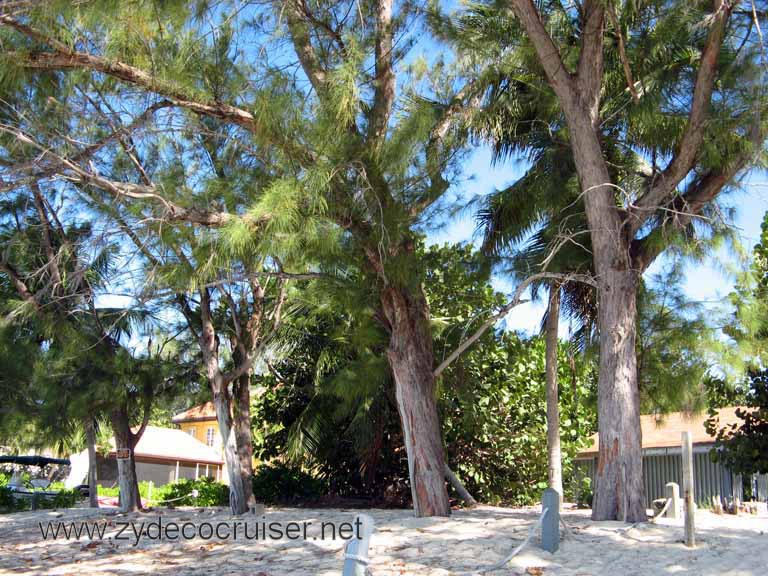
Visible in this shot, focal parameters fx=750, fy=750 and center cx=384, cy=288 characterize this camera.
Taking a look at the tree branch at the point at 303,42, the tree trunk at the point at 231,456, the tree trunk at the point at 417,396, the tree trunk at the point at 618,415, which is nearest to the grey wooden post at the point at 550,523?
the tree trunk at the point at 618,415

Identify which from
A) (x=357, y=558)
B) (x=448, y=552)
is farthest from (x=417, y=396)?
(x=357, y=558)

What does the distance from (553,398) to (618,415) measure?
2.90 meters

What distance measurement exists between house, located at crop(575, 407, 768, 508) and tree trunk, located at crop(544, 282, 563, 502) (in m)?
4.40

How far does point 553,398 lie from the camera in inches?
448

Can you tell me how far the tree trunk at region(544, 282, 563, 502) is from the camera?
36.7 ft

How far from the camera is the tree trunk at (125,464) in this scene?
44.2 ft

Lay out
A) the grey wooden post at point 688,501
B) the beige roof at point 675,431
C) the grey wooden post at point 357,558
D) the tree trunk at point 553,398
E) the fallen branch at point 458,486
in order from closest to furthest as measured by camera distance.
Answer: the grey wooden post at point 357,558
the grey wooden post at point 688,501
the fallen branch at point 458,486
the tree trunk at point 553,398
the beige roof at point 675,431

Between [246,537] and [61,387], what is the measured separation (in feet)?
16.1

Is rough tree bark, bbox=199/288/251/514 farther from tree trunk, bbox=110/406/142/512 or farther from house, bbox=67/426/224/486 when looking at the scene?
house, bbox=67/426/224/486

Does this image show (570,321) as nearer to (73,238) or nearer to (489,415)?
(489,415)

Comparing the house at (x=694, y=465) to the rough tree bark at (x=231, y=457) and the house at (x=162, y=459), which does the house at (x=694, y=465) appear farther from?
the house at (x=162, y=459)

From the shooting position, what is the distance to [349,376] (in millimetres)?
12523

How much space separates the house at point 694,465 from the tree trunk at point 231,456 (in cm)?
810

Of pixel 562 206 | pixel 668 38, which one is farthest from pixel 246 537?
pixel 668 38
